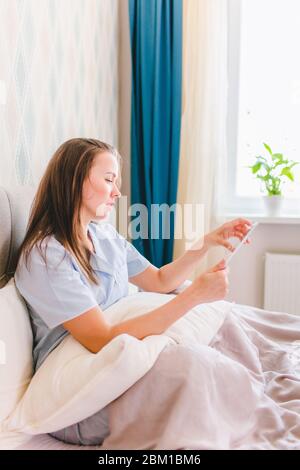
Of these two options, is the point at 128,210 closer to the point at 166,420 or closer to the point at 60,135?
the point at 60,135

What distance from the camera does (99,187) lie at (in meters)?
1.30

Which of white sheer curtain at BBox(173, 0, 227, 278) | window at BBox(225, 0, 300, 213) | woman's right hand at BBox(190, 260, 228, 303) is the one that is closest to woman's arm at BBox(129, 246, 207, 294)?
woman's right hand at BBox(190, 260, 228, 303)

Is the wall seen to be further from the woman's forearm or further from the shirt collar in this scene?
the shirt collar

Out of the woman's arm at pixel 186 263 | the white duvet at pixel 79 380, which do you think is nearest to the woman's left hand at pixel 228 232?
the woman's arm at pixel 186 263

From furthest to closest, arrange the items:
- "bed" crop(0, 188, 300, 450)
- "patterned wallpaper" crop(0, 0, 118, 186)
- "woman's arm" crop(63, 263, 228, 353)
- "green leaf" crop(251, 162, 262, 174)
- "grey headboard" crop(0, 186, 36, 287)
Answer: "green leaf" crop(251, 162, 262, 174) < "patterned wallpaper" crop(0, 0, 118, 186) < "grey headboard" crop(0, 186, 36, 287) < "woman's arm" crop(63, 263, 228, 353) < "bed" crop(0, 188, 300, 450)

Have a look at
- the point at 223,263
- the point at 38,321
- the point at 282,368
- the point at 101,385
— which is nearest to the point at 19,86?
the point at 38,321

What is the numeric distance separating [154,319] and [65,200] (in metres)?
0.39

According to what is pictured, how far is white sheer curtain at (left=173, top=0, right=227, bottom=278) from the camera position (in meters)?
2.48

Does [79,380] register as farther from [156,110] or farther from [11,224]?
[156,110]

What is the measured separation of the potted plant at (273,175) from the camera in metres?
2.56

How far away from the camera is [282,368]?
4.12ft

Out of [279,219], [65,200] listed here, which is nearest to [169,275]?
[65,200]

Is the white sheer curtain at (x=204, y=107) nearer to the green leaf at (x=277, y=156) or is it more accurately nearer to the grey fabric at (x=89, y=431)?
the green leaf at (x=277, y=156)

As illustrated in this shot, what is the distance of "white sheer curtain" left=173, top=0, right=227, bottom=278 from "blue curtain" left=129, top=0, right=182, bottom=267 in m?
0.04
